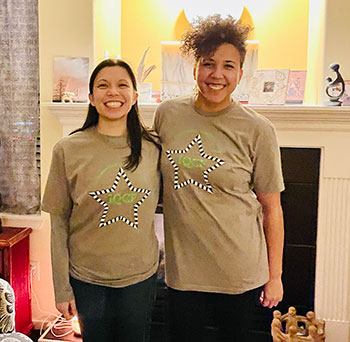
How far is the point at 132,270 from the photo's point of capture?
1437 millimetres

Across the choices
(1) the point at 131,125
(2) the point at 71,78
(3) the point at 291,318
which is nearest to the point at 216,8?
(2) the point at 71,78

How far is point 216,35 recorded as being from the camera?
145 centimetres

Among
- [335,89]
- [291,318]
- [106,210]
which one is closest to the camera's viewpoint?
[106,210]

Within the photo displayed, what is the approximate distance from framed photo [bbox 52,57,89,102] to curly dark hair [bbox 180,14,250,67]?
3.49 feet

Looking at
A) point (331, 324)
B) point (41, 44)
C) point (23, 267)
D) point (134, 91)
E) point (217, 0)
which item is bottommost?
point (331, 324)

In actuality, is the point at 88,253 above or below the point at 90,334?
above

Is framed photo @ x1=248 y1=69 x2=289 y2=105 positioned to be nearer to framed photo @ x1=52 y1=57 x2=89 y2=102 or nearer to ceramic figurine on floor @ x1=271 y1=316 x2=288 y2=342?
framed photo @ x1=52 y1=57 x2=89 y2=102

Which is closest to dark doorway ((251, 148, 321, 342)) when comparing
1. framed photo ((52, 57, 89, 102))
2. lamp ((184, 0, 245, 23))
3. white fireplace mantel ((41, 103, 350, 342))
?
white fireplace mantel ((41, 103, 350, 342))

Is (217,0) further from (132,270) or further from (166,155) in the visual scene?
(132,270)

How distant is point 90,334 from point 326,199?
139 centimetres

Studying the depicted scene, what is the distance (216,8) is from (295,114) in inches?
30.1

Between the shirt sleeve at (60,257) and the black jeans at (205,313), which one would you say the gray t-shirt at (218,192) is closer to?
the black jeans at (205,313)

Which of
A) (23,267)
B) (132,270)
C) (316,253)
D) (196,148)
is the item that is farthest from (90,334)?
(316,253)

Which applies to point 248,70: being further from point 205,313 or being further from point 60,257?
point 60,257
